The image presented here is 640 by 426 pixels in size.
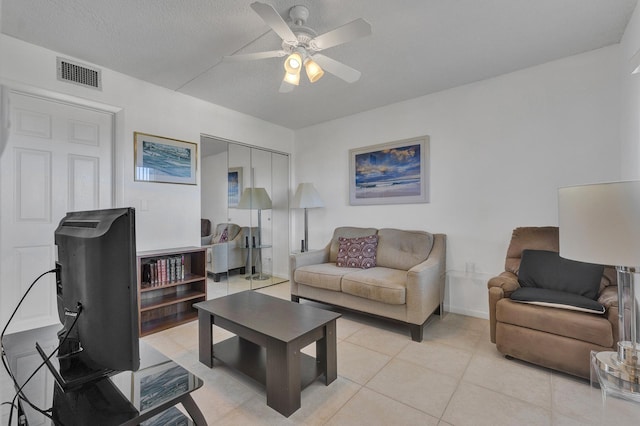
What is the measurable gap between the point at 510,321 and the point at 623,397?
989mm

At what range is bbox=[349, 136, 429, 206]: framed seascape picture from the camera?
3449 millimetres

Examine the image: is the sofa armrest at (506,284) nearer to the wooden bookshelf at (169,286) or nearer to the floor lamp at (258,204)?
the wooden bookshelf at (169,286)

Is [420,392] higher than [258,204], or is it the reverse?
[258,204]

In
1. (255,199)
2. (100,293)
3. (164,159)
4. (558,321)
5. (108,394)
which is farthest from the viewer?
(255,199)

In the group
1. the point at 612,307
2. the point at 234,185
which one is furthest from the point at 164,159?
the point at 612,307

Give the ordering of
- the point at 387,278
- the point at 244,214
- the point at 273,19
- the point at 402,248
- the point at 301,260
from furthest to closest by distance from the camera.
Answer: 1. the point at 244,214
2. the point at 301,260
3. the point at 402,248
4. the point at 387,278
5. the point at 273,19

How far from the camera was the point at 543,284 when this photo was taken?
2.27 m

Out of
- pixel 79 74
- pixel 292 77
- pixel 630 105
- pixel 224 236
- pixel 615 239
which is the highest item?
pixel 79 74

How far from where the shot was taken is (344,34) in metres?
1.80

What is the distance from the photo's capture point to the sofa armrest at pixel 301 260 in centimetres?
340

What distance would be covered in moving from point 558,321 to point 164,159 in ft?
12.2

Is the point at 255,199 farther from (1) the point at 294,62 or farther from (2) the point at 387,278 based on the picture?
(1) the point at 294,62

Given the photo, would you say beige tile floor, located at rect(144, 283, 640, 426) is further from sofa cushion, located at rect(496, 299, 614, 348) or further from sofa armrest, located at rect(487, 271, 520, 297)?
sofa armrest, located at rect(487, 271, 520, 297)

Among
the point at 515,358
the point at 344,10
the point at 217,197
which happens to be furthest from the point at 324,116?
the point at 515,358
